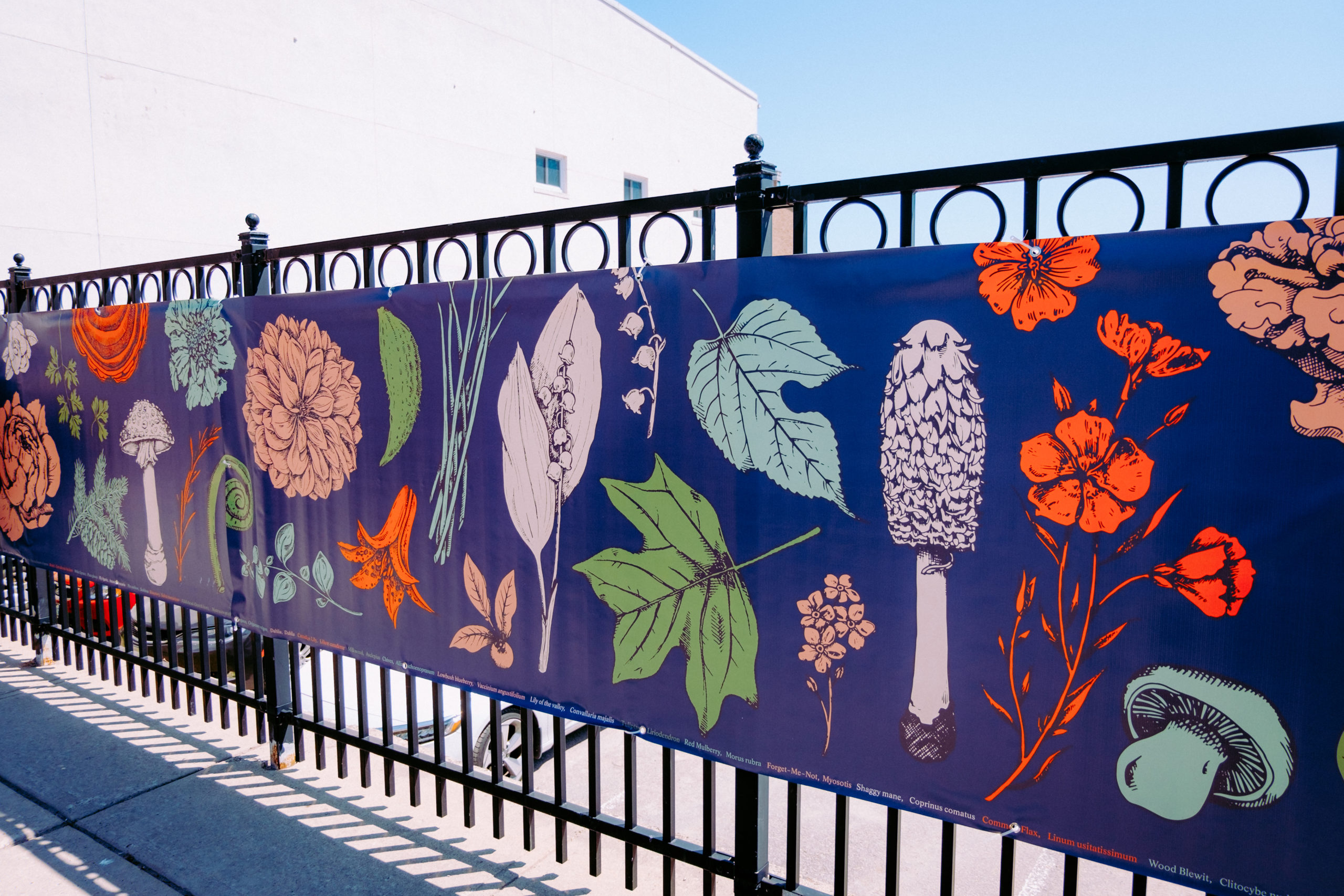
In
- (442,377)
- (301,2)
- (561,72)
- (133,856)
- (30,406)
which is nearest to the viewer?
(442,377)

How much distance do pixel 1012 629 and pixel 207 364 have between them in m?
3.71

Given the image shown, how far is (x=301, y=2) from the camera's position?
480 inches

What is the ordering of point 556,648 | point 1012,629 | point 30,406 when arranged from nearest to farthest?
point 1012,629, point 556,648, point 30,406

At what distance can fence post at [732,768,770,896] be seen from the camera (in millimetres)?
2467

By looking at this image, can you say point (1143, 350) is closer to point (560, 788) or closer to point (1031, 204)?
point (1031, 204)

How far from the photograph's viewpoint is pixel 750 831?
248cm

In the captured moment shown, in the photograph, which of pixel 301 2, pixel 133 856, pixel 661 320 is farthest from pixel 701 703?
pixel 301 2

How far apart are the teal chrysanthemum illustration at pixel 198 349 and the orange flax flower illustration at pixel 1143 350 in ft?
11.8

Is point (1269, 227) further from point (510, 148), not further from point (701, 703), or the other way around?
point (510, 148)

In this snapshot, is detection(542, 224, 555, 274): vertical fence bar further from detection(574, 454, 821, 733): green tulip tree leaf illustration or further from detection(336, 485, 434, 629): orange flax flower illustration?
detection(336, 485, 434, 629): orange flax flower illustration

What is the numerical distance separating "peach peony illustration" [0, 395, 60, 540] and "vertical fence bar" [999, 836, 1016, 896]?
17.9ft

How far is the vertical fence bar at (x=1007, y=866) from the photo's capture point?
205cm

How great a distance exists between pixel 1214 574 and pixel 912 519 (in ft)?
2.11

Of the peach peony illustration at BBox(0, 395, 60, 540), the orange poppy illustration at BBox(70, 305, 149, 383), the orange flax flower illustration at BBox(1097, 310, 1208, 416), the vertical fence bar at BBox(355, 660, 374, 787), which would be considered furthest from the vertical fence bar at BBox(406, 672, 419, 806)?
the peach peony illustration at BBox(0, 395, 60, 540)
